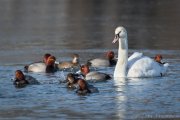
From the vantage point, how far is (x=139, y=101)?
19.8m

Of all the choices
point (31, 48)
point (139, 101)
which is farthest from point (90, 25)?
point (139, 101)

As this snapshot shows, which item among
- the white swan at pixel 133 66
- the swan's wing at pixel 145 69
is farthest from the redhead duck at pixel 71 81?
the swan's wing at pixel 145 69

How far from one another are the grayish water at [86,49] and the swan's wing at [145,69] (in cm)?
34

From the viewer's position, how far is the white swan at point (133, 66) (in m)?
23.9

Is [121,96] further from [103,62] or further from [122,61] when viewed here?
[103,62]

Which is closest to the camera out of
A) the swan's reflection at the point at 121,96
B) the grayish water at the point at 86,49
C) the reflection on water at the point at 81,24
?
the swan's reflection at the point at 121,96

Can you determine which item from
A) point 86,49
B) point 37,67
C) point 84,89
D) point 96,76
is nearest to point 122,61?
point 96,76

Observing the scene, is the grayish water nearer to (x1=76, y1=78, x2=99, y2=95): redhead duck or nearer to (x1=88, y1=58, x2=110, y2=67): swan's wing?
(x1=76, y1=78, x2=99, y2=95): redhead duck

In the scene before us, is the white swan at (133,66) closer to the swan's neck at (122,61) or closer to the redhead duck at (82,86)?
the swan's neck at (122,61)

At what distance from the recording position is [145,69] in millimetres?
24047

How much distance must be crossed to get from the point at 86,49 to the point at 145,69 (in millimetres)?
7013

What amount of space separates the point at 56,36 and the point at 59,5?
25260 millimetres

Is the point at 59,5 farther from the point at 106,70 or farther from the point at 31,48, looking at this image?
the point at 106,70

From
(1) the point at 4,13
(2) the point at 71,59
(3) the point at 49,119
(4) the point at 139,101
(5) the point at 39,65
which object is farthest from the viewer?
(1) the point at 4,13
